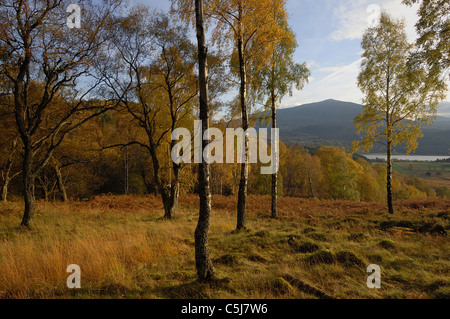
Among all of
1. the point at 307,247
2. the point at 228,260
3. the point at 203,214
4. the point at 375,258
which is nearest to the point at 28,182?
the point at 203,214

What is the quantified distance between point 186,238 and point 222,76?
9.38 m

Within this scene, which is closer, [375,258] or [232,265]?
[232,265]

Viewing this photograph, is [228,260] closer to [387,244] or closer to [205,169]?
[205,169]

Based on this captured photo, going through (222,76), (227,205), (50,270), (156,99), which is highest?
(222,76)

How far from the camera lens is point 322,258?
608 centimetres

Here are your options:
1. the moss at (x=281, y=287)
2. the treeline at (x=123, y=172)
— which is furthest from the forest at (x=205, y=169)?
Answer: the treeline at (x=123, y=172)

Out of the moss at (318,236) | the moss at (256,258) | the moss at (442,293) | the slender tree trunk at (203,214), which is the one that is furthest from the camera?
the moss at (318,236)

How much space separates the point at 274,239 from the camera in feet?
26.7

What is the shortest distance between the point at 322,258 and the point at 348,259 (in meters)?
0.68

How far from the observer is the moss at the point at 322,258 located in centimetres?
594

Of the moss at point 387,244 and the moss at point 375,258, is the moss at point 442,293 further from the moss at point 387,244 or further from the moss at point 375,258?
the moss at point 387,244

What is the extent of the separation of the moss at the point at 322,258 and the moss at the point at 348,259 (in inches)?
7.8
